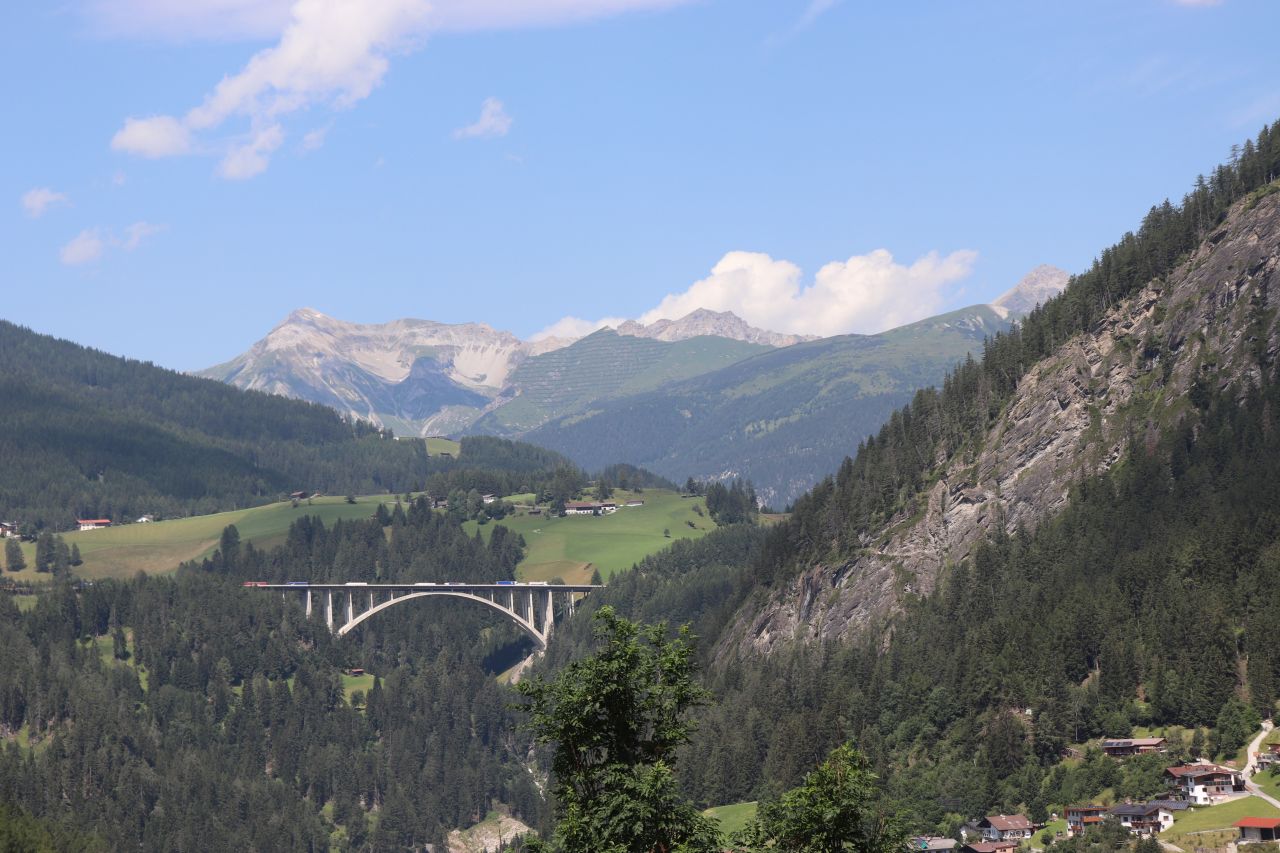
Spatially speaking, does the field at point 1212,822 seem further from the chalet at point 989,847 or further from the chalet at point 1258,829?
the chalet at point 989,847

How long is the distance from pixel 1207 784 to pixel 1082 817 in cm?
1006

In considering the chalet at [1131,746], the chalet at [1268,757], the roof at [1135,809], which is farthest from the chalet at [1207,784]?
the chalet at [1131,746]

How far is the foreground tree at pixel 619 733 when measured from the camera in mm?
66750

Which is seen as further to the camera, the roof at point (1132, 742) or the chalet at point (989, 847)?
the roof at point (1132, 742)

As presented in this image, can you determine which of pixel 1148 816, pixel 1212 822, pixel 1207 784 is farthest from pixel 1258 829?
pixel 1207 784

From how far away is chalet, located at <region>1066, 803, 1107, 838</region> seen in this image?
497 ft

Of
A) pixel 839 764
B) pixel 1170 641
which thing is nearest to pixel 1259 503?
pixel 1170 641

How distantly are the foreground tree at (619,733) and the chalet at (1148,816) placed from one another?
3280 inches

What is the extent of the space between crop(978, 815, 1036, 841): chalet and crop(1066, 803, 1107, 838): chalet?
3.30m

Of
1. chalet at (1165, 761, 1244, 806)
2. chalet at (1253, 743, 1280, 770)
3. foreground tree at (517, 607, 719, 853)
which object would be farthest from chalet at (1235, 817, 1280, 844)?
foreground tree at (517, 607, 719, 853)

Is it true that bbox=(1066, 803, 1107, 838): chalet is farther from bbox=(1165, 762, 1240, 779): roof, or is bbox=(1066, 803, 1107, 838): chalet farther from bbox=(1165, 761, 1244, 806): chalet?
bbox=(1165, 761, 1244, 806): chalet

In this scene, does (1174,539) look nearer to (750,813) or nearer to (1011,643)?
(1011,643)

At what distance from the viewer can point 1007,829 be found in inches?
6132

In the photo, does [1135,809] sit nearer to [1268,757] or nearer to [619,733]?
[1268,757]
